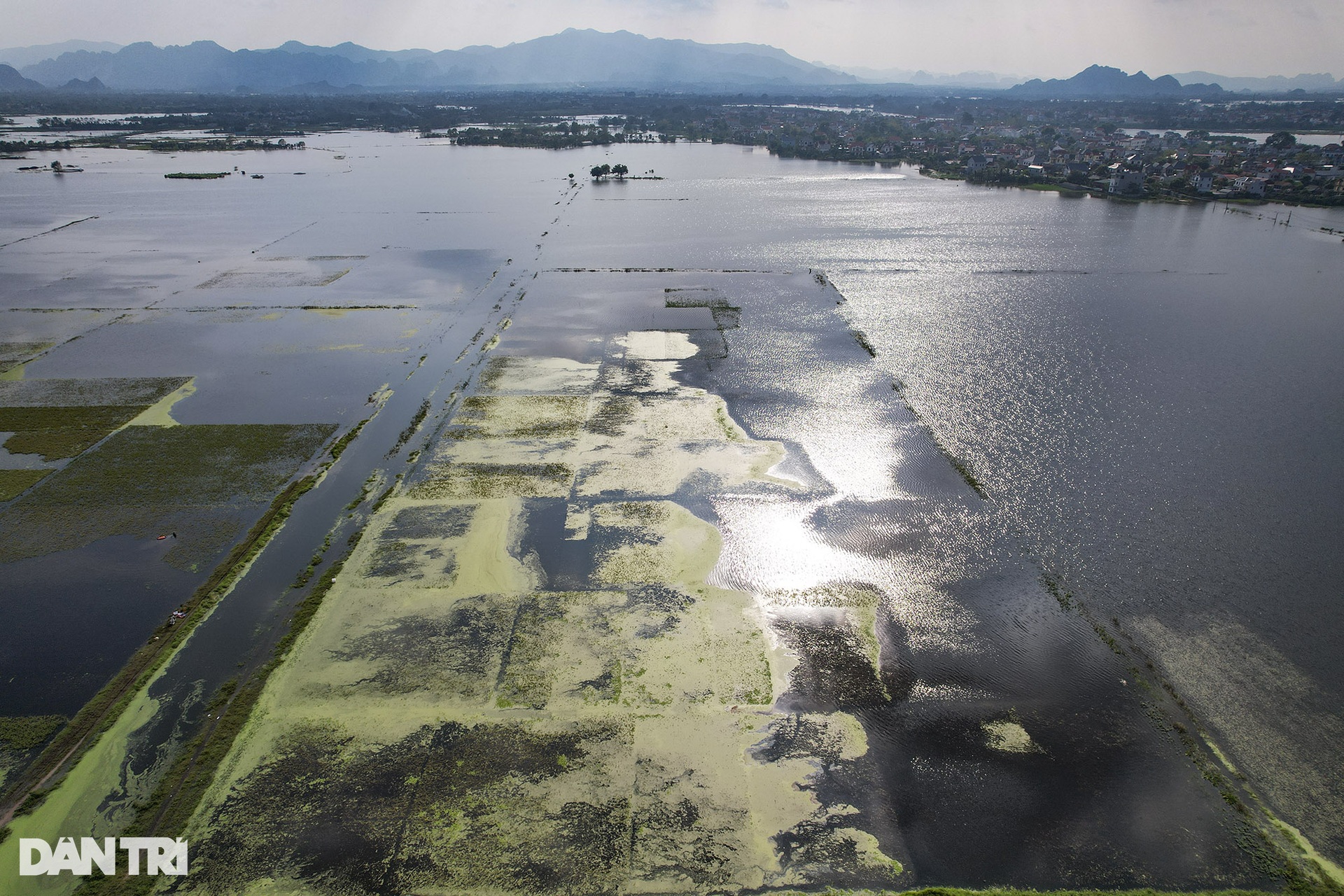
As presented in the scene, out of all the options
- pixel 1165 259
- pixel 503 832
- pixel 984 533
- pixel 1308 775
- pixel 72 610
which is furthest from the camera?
pixel 1165 259

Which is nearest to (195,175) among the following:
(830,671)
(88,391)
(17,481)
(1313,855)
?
(88,391)

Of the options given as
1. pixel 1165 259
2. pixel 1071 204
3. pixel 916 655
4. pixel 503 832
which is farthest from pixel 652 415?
pixel 1071 204

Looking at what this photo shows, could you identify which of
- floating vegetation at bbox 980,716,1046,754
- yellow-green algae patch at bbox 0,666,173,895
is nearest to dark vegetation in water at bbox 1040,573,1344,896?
floating vegetation at bbox 980,716,1046,754

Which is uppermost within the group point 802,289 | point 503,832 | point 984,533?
point 802,289

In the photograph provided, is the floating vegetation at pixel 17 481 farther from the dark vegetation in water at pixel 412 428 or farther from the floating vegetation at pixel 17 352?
the floating vegetation at pixel 17 352

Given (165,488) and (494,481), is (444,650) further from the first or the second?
(165,488)

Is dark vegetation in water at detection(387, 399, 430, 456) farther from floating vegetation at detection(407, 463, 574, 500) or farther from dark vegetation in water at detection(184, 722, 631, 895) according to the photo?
dark vegetation in water at detection(184, 722, 631, 895)

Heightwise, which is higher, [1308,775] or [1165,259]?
[1165,259]

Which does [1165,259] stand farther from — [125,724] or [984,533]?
[125,724]
